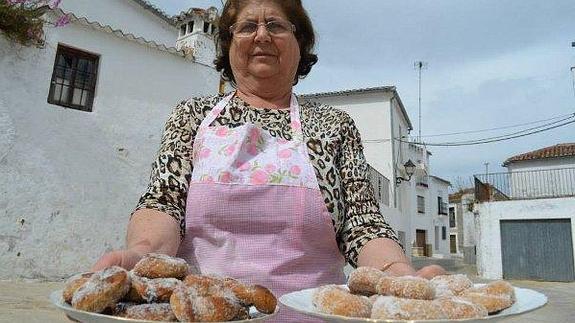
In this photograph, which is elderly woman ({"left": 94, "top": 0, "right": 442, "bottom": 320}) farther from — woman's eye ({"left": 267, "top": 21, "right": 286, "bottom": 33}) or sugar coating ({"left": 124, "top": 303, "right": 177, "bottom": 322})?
sugar coating ({"left": 124, "top": 303, "right": 177, "bottom": 322})

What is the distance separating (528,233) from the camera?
52.4 feet

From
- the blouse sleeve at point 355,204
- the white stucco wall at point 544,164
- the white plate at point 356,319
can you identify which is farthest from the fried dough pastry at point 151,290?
the white stucco wall at point 544,164

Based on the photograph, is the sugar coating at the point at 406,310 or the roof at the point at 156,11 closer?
the sugar coating at the point at 406,310

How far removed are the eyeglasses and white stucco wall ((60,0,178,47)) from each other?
394 inches

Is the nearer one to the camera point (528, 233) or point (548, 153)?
point (528, 233)

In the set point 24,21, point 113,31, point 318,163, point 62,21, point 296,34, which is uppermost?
point 113,31

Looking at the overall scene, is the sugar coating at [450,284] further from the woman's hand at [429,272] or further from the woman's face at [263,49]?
the woman's face at [263,49]

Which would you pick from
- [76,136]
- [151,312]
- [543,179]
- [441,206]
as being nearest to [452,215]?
[441,206]

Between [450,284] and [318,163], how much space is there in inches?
24.6

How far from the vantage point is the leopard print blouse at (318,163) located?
57.3 inches

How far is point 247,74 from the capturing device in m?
1.73

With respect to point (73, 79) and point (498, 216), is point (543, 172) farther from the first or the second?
point (73, 79)

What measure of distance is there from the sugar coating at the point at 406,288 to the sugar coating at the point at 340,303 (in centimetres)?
6

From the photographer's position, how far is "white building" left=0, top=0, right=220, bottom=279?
6.66m
